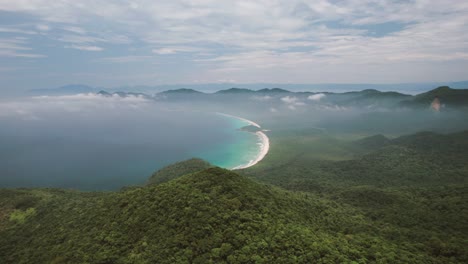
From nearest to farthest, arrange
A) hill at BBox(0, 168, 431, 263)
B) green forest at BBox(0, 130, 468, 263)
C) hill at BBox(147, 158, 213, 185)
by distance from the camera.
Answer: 1. hill at BBox(0, 168, 431, 263)
2. green forest at BBox(0, 130, 468, 263)
3. hill at BBox(147, 158, 213, 185)

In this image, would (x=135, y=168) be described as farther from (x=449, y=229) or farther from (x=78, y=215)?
(x=449, y=229)

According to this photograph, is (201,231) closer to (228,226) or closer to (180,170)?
(228,226)

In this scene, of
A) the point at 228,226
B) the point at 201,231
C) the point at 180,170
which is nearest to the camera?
the point at 201,231

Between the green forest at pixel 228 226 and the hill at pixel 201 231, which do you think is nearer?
the hill at pixel 201 231

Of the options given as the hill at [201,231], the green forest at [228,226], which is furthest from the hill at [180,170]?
the hill at [201,231]

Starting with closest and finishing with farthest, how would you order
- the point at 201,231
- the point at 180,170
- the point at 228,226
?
1. the point at 201,231
2. the point at 228,226
3. the point at 180,170

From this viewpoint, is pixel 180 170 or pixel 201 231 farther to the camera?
pixel 180 170

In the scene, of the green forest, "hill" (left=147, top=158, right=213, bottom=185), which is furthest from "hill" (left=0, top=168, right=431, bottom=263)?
"hill" (left=147, top=158, right=213, bottom=185)

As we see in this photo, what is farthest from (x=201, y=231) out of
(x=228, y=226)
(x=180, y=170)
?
(x=180, y=170)

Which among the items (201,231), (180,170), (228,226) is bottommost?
(180,170)

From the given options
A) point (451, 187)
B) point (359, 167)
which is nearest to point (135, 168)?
point (359, 167)

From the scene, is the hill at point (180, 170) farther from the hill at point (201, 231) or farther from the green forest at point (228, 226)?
the hill at point (201, 231)

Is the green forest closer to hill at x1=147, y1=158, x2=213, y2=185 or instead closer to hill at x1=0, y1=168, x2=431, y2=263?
hill at x1=0, y1=168, x2=431, y2=263
